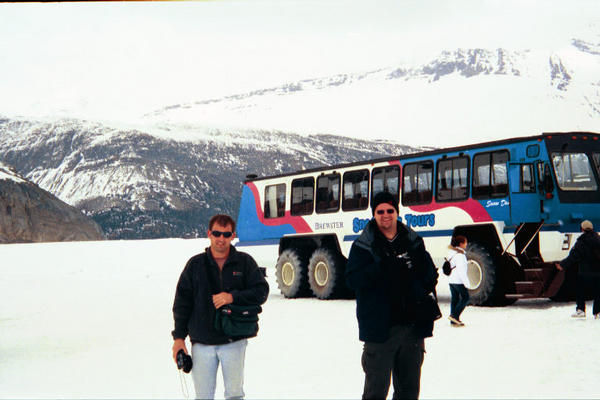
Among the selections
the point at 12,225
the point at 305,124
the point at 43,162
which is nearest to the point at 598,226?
the point at 12,225

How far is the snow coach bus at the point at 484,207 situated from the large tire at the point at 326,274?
0.02 metres

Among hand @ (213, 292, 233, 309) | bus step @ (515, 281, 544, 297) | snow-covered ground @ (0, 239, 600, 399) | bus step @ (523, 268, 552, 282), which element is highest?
hand @ (213, 292, 233, 309)

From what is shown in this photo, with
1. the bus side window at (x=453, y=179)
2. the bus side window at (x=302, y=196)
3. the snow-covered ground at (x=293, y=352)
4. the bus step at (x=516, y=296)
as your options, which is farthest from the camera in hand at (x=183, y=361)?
the bus side window at (x=302, y=196)

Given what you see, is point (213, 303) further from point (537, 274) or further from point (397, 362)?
point (537, 274)

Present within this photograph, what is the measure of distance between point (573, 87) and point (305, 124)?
68479mm

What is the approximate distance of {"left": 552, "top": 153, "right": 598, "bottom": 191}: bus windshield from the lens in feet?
46.3

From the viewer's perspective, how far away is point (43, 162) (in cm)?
10300

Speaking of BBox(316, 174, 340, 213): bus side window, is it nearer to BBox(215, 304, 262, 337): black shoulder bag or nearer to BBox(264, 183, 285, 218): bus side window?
BBox(264, 183, 285, 218): bus side window

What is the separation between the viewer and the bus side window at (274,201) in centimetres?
1973

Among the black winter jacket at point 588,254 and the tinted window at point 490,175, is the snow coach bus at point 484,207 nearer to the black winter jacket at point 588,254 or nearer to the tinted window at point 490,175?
the tinted window at point 490,175

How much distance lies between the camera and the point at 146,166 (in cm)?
9400

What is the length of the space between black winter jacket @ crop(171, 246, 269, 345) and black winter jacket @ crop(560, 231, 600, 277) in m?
7.84

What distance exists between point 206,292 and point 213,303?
0.08m

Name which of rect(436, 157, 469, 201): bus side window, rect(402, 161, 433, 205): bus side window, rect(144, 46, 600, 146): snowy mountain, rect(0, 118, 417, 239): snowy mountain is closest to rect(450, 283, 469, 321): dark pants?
rect(436, 157, 469, 201): bus side window
